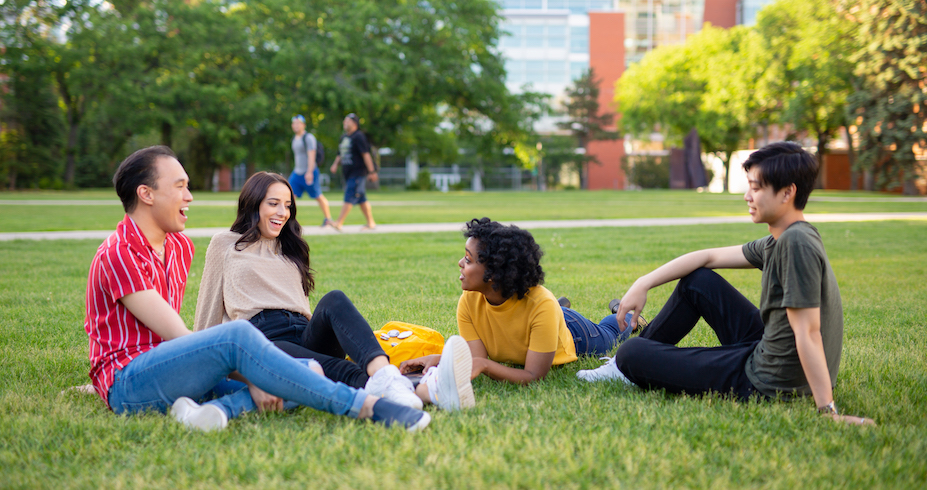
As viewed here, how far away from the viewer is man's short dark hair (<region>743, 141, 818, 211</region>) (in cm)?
259

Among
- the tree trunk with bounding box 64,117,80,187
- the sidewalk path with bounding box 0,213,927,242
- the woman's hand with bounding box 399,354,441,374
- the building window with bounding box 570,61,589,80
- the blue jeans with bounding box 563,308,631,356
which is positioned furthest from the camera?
the building window with bounding box 570,61,589,80

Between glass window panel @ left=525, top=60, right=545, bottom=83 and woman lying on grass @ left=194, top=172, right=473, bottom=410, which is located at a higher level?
glass window panel @ left=525, top=60, right=545, bottom=83

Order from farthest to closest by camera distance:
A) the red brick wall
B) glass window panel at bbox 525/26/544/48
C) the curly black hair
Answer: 1. glass window panel at bbox 525/26/544/48
2. the red brick wall
3. the curly black hair

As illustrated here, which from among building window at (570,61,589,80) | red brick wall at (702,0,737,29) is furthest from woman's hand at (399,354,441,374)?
red brick wall at (702,0,737,29)

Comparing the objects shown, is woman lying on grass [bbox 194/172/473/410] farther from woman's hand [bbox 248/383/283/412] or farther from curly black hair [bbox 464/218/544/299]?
curly black hair [bbox 464/218/544/299]

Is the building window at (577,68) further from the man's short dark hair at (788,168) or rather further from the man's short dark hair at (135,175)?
the man's short dark hair at (135,175)

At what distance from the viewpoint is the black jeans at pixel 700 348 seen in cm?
305

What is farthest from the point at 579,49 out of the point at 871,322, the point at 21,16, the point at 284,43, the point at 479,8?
the point at 871,322

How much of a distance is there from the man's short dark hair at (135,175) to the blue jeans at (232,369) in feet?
2.13

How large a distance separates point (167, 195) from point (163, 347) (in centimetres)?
63

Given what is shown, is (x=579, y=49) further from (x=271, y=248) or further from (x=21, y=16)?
(x=271, y=248)

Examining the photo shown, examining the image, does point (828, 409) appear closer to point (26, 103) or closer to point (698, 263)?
point (698, 263)

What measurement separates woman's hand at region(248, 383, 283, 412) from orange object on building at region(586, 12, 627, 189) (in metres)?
66.0

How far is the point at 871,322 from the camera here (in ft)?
15.8
